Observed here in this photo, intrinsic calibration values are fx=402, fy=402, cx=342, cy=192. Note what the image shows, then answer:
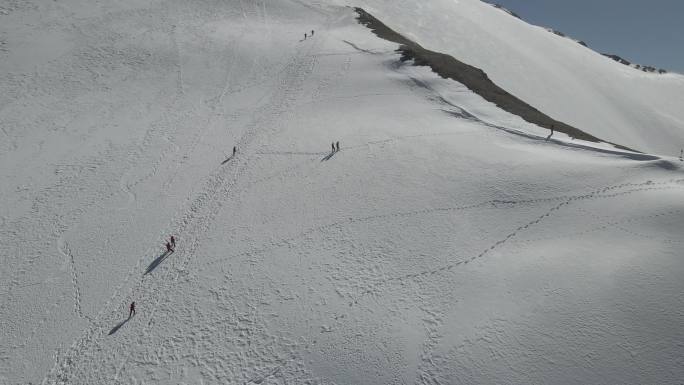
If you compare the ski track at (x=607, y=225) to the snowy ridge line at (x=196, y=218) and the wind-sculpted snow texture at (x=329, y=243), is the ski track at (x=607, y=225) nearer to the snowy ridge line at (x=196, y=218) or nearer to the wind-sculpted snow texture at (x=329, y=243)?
the wind-sculpted snow texture at (x=329, y=243)

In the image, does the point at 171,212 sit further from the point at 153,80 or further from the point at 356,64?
the point at 356,64

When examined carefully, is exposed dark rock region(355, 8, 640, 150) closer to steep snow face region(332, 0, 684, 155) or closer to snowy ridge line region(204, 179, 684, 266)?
snowy ridge line region(204, 179, 684, 266)

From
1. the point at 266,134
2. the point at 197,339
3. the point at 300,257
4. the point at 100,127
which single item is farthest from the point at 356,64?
the point at 197,339

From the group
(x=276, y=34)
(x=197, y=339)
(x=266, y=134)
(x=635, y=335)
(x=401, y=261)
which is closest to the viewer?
(x=635, y=335)


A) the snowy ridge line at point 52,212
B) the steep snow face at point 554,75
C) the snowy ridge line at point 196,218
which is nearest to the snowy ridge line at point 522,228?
the snowy ridge line at point 196,218

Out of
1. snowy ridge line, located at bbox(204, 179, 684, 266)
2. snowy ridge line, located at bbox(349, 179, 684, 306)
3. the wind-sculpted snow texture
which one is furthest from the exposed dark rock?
snowy ridge line, located at bbox(204, 179, 684, 266)

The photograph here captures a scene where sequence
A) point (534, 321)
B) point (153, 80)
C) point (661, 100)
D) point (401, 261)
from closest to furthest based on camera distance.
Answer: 1. point (534, 321)
2. point (401, 261)
3. point (153, 80)
4. point (661, 100)

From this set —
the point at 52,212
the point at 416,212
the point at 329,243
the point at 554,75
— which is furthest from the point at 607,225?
the point at 554,75
